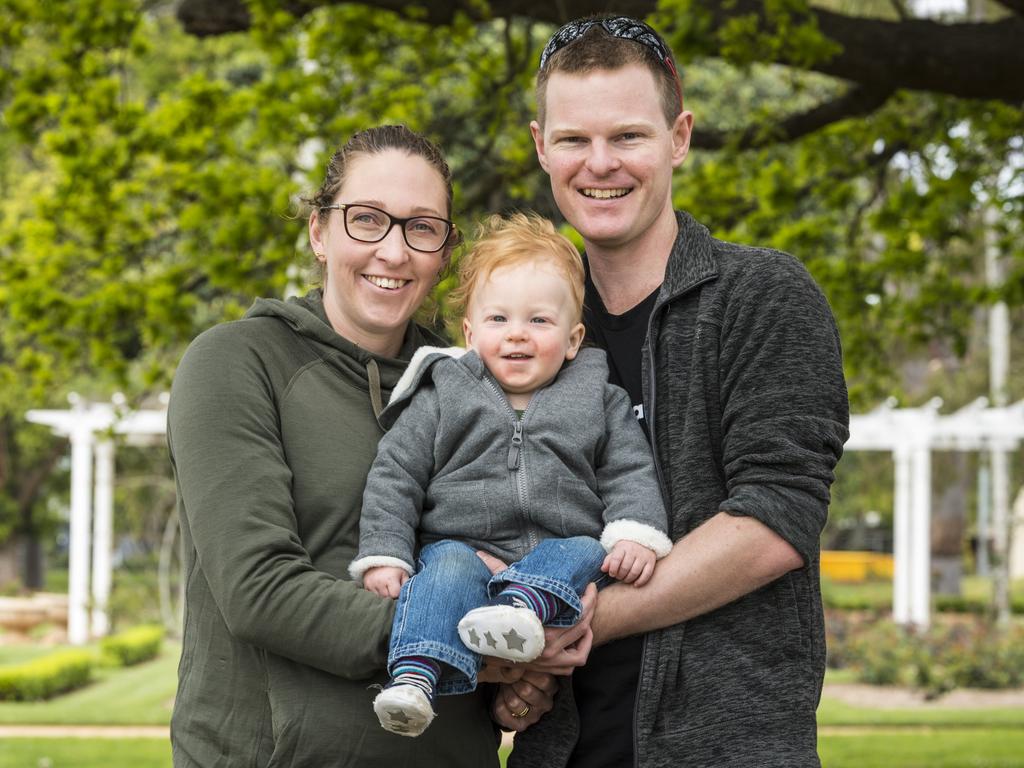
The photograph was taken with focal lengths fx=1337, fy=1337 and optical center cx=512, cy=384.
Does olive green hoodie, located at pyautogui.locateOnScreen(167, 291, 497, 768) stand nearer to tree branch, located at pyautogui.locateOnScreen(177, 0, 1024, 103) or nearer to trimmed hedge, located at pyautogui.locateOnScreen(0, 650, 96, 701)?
tree branch, located at pyautogui.locateOnScreen(177, 0, 1024, 103)

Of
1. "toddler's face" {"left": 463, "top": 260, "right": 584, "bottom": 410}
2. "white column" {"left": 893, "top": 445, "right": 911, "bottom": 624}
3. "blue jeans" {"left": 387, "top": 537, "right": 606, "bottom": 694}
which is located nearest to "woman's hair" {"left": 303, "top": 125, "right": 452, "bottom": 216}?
"toddler's face" {"left": 463, "top": 260, "right": 584, "bottom": 410}

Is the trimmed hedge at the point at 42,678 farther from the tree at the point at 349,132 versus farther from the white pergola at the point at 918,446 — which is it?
the white pergola at the point at 918,446

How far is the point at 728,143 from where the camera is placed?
7.73 meters

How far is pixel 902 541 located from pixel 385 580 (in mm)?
20013


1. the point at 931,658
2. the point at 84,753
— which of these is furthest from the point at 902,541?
the point at 84,753

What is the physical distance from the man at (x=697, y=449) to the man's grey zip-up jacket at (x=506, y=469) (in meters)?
0.09

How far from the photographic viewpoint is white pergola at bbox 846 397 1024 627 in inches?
819

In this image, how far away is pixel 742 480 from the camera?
98.1 inches

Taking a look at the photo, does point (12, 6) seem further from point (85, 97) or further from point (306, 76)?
point (306, 76)

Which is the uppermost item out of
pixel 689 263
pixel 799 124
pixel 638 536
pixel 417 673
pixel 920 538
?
pixel 799 124

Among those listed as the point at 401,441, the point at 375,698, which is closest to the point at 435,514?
the point at 401,441

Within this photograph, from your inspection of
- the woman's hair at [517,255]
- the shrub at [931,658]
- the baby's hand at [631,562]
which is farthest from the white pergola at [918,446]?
the baby's hand at [631,562]

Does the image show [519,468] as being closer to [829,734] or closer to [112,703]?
[829,734]

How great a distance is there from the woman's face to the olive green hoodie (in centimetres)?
12
